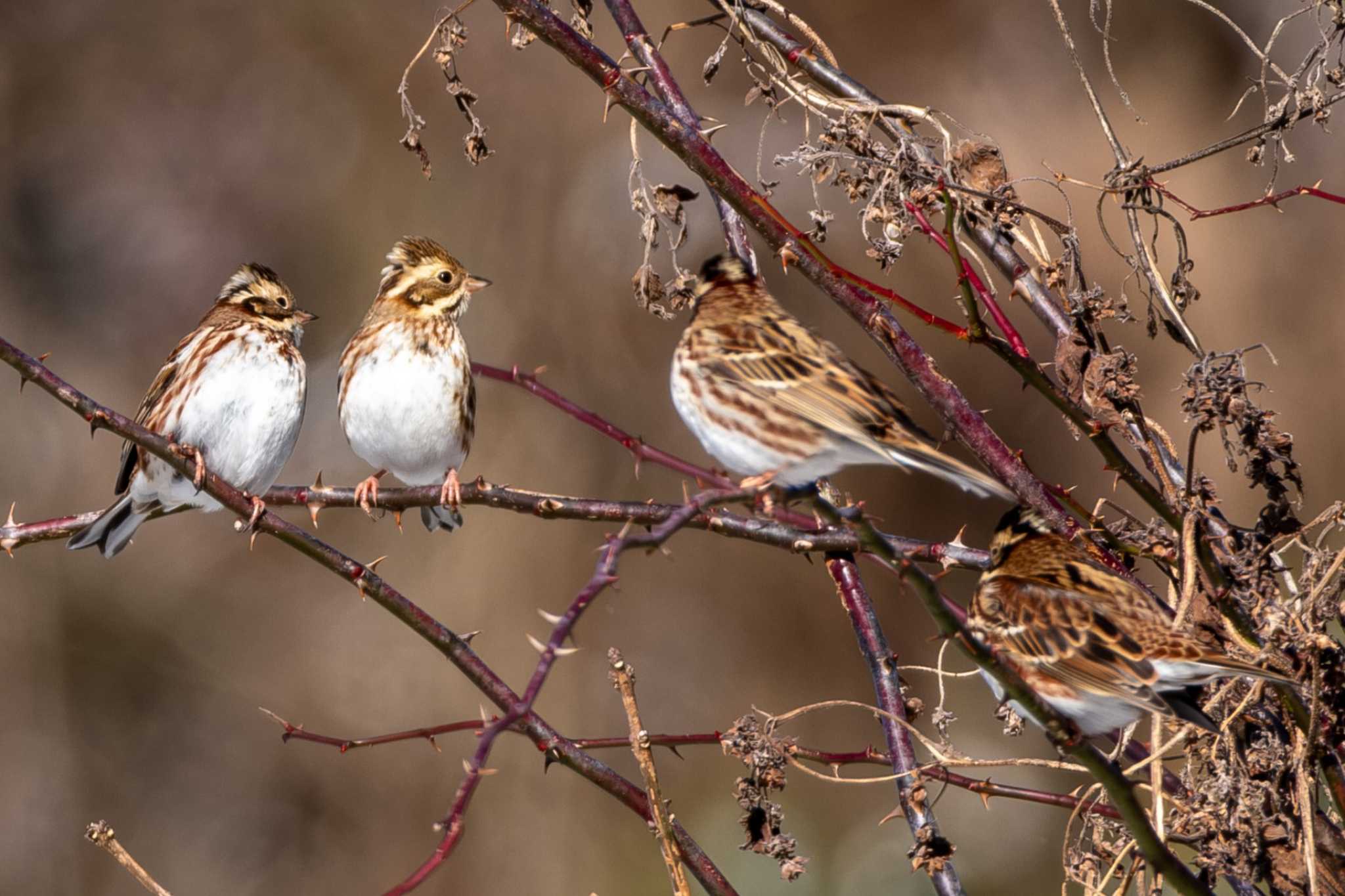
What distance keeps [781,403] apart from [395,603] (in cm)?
104

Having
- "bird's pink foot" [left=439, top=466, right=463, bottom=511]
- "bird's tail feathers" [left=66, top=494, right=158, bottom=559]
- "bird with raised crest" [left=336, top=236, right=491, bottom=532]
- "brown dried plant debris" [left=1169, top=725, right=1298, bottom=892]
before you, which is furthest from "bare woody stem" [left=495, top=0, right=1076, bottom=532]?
"bird's tail feathers" [left=66, top=494, right=158, bottom=559]

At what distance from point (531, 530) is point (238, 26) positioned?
507 cm

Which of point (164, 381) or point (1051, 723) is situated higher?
point (164, 381)

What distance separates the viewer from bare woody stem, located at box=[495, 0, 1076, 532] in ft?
10.6

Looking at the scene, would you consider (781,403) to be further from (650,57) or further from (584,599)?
(584,599)

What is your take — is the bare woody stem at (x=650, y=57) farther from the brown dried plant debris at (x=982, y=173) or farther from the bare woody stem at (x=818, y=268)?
the brown dried plant debris at (x=982, y=173)

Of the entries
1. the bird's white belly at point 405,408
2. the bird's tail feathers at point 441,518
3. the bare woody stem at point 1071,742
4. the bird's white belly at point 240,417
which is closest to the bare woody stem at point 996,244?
the bare woody stem at point 1071,742

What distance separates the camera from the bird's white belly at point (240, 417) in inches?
206

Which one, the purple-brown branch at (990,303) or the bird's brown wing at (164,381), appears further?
the bird's brown wing at (164,381)

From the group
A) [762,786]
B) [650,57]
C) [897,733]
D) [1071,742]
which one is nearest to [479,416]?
[650,57]

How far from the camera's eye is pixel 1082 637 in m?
3.56

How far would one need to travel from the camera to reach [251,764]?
37.9ft

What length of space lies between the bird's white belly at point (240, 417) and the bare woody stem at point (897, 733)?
8.01 feet

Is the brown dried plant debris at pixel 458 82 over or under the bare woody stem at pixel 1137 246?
over
